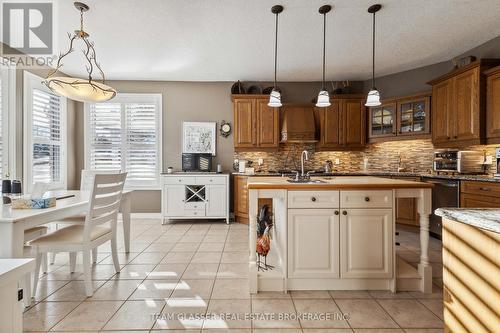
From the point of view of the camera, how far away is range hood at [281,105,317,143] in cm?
484

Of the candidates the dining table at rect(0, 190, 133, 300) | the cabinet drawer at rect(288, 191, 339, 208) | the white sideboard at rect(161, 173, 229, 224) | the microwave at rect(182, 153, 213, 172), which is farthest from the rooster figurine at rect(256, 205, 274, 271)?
the microwave at rect(182, 153, 213, 172)

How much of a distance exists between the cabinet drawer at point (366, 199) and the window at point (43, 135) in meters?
4.00

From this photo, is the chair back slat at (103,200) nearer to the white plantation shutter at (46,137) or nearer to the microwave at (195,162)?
the microwave at (195,162)

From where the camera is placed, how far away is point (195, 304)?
2023 mm

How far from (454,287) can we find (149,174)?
501cm

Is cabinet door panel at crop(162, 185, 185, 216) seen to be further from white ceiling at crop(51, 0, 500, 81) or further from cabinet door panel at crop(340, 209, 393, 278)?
cabinet door panel at crop(340, 209, 393, 278)

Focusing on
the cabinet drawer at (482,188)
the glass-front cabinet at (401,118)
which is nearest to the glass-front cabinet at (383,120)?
the glass-front cabinet at (401,118)

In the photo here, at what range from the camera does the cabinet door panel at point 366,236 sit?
2117mm

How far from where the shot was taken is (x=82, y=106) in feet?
16.5

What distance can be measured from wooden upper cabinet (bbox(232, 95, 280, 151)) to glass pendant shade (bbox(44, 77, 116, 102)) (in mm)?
2564

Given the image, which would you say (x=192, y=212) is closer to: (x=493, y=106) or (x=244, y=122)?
(x=244, y=122)

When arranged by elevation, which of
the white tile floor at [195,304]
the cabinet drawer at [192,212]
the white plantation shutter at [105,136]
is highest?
the white plantation shutter at [105,136]

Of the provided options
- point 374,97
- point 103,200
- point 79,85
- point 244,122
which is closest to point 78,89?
point 79,85

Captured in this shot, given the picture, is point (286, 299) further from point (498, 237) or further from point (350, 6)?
point (350, 6)
